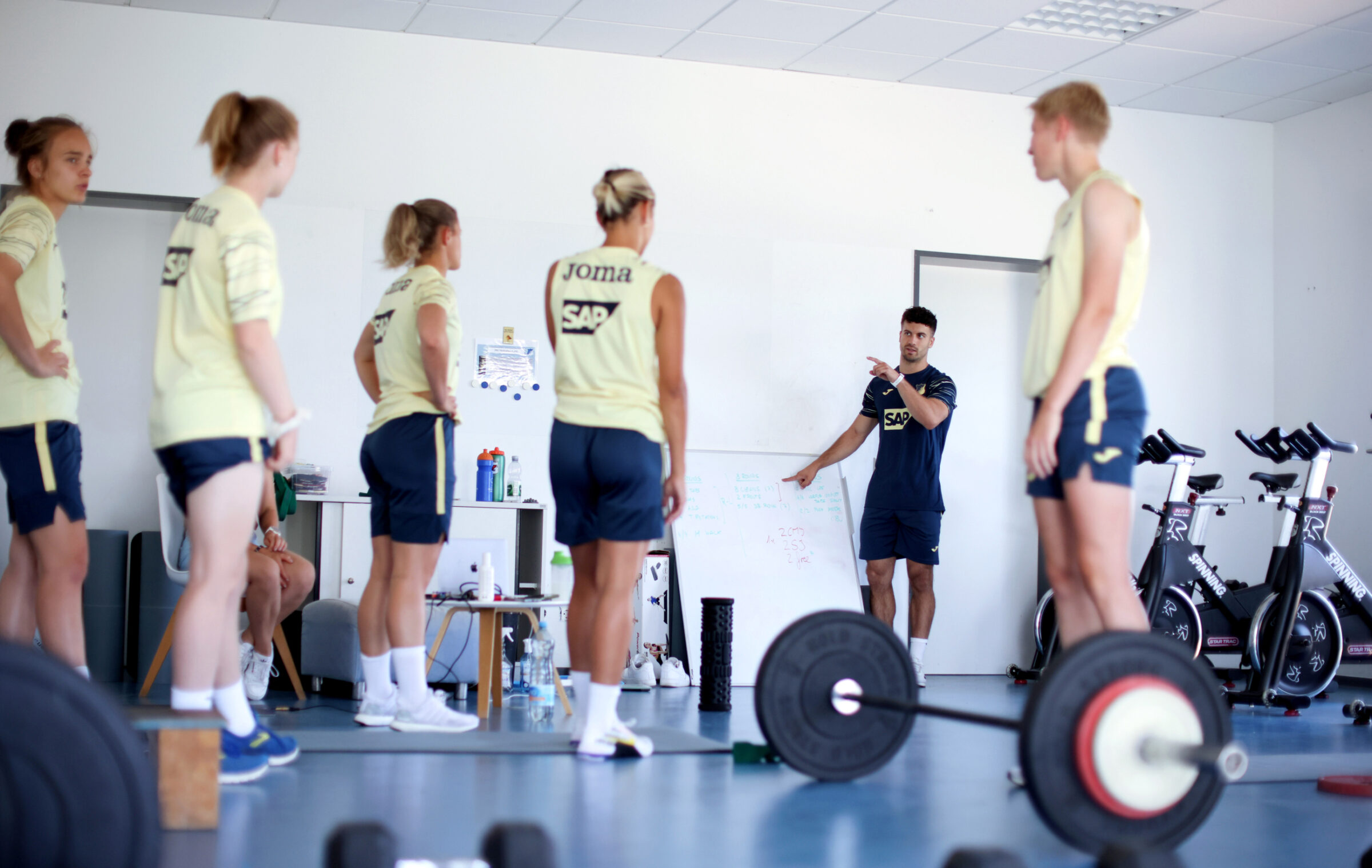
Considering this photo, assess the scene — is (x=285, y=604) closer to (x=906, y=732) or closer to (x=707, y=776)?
(x=707, y=776)

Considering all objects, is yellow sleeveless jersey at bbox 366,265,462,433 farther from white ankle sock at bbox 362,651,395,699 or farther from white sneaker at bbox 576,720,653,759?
white sneaker at bbox 576,720,653,759

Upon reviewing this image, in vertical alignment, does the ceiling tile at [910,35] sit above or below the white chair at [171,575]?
above

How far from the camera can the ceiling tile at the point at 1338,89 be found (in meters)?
6.11

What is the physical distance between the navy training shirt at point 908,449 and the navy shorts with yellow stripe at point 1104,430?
3156 mm

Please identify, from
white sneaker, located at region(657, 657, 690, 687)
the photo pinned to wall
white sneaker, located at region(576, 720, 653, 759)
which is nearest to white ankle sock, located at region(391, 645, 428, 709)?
white sneaker, located at region(576, 720, 653, 759)

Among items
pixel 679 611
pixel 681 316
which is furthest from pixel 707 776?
pixel 679 611

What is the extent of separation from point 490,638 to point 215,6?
326cm

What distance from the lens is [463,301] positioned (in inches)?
221

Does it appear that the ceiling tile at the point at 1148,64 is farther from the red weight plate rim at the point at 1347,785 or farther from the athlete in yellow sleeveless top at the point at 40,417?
the athlete in yellow sleeveless top at the point at 40,417

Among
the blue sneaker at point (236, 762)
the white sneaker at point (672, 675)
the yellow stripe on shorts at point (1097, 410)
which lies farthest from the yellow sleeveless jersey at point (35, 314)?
the white sneaker at point (672, 675)

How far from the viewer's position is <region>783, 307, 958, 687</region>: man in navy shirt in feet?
18.4

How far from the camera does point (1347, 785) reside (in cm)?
276

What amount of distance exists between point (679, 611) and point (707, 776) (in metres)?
2.85

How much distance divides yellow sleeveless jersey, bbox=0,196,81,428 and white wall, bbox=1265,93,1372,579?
609cm
